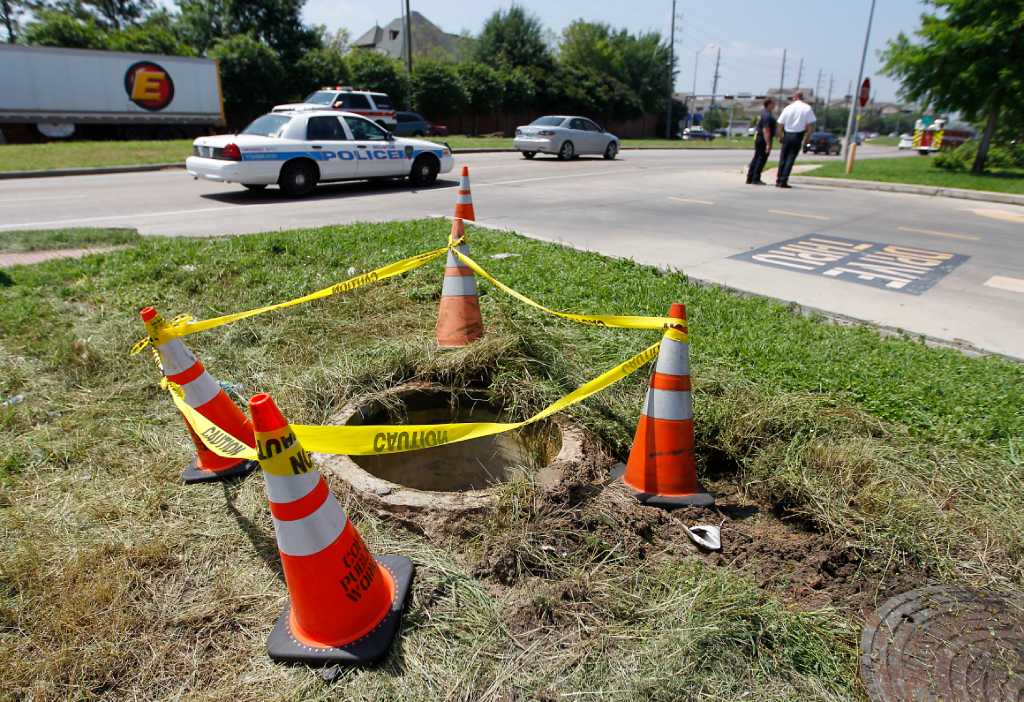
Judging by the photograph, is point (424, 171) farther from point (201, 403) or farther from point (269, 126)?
point (201, 403)

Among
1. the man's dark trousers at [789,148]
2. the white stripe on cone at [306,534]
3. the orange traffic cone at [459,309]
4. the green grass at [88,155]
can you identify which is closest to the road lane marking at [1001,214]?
the man's dark trousers at [789,148]

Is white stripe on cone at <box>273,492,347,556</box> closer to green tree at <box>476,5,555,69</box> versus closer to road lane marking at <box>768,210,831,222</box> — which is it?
road lane marking at <box>768,210,831,222</box>

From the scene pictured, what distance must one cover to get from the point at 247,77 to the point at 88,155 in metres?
18.4

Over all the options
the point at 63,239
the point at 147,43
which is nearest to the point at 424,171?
the point at 63,239

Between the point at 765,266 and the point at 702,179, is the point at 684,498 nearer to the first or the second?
the point at 765,266

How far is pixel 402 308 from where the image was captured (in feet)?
17.3

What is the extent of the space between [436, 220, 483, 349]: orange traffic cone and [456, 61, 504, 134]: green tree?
39.8 meters

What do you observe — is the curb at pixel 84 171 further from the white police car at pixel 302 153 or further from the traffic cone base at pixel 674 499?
the traffic cone base at pixel 674 499

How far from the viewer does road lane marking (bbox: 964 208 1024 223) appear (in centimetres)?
1124

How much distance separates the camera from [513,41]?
51.2 metres

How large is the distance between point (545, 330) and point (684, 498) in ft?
5.99

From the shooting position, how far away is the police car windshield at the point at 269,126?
1172cm

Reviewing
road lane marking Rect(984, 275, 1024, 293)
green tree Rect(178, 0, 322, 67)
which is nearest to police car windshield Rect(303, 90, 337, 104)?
green tree Rect(178, 0, 322, 67)

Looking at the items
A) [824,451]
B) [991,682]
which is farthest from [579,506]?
[991,682]
